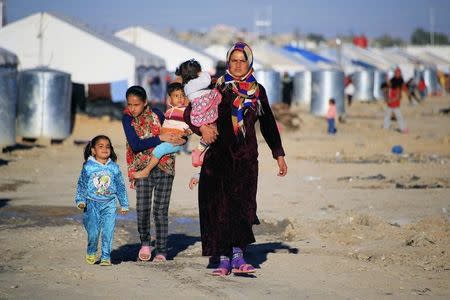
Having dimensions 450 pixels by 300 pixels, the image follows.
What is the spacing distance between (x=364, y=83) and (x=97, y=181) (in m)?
48.1

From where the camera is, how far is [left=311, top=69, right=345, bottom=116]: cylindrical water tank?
36.1m

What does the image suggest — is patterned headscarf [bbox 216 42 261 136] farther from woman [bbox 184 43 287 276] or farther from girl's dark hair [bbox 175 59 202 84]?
girl's dark hair [bbox 175 59 202 84]

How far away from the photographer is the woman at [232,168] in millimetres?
6828

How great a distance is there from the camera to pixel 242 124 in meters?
6.85

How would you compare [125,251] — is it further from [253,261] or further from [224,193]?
[224,193]

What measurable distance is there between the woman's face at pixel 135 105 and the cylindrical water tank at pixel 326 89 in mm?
28545

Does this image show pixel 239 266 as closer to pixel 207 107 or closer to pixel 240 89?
pixel 207 107

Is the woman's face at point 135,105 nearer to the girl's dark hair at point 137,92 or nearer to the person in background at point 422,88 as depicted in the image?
the girl's dark hair at point 137,92

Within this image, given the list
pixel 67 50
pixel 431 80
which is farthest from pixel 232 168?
pixel 431 80

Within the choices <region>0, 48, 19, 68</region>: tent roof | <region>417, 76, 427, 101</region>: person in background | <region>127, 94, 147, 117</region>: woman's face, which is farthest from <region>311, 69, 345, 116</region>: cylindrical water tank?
<region>127, 94, 147, 117</region>: woman's face

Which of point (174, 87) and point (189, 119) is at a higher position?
point (174, 87)

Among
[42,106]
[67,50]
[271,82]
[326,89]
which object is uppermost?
[67,50]

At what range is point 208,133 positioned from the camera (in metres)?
6.76

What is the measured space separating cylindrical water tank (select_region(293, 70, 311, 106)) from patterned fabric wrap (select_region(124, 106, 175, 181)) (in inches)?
1499
